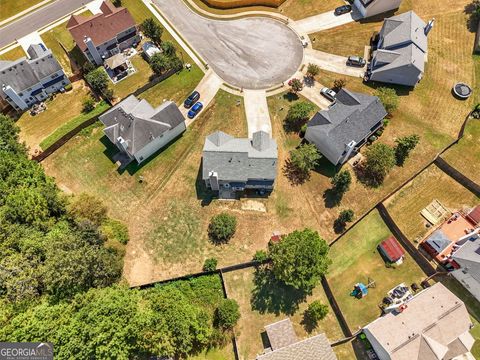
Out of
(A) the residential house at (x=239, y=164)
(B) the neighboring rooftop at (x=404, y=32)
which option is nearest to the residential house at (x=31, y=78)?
(A) the residential house at (x=239, y=164)

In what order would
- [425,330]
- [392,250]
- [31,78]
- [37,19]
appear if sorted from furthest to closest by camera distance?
[37,19] → [31,78] → [392,250] → [425,330]

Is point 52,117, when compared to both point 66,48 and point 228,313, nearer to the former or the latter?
point 66,48

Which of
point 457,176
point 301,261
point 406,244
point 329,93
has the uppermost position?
point 329,93

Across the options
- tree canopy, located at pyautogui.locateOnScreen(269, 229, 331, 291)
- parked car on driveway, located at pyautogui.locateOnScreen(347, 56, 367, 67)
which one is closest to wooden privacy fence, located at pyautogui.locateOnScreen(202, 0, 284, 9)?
parked car on driveway, located at pyautogui.locateOnScreen(347, 56, 367, 67)

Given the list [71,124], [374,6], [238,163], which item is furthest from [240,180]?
[374,6]

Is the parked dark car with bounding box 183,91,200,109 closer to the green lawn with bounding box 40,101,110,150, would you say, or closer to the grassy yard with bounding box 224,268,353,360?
the green lawn with bounding box 40,101,110,150

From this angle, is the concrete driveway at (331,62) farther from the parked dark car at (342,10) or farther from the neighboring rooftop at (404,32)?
the parked dark car at (342,10)
